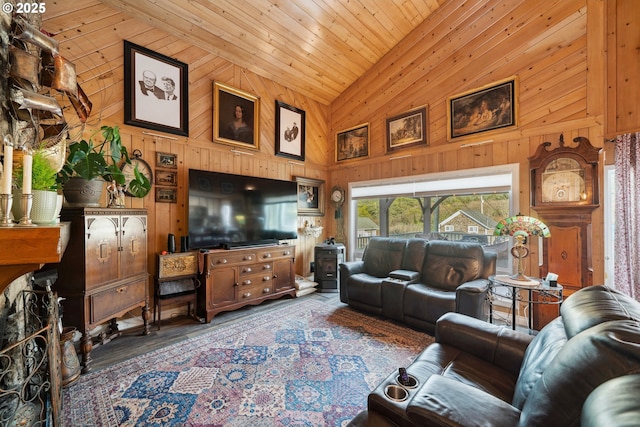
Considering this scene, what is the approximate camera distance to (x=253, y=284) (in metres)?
3.65

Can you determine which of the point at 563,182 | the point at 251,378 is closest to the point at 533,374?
the point at 251,378

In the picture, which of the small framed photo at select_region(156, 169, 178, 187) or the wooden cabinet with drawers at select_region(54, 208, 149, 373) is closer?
the wooden cabinet with drawers at select_region(54, 208, 149, 373)

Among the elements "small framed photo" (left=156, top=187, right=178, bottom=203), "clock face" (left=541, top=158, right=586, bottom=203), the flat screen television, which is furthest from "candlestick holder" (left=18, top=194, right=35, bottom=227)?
"clock face" (left=541, top=158, right=586, bottom=203)

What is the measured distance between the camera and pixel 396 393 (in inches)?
47.3

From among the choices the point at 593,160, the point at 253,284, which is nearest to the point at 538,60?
the point at 593,160

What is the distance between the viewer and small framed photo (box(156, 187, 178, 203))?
3334mm

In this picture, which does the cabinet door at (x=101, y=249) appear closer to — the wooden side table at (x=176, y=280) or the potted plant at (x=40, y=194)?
the wooden side table at (x=176, y=280)

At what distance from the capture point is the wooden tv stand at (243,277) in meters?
3.23

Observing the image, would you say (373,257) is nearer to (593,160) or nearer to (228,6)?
(593,160)

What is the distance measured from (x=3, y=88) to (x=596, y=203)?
4.92 meters

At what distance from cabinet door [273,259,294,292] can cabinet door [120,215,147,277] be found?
66.2 inches

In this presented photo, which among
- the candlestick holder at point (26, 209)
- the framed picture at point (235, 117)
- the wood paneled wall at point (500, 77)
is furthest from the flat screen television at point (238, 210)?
the candlestick holder at point (26, 209)

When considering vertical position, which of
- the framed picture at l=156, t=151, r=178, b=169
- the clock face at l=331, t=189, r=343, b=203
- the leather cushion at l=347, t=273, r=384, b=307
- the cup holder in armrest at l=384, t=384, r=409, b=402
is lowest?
the leather cushion at l=347, t=273, r=384, b=307

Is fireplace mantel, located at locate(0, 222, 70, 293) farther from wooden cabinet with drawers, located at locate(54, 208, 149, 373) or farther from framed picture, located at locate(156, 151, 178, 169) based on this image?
framed picture, located at locate(156, 151, 178, 169)
